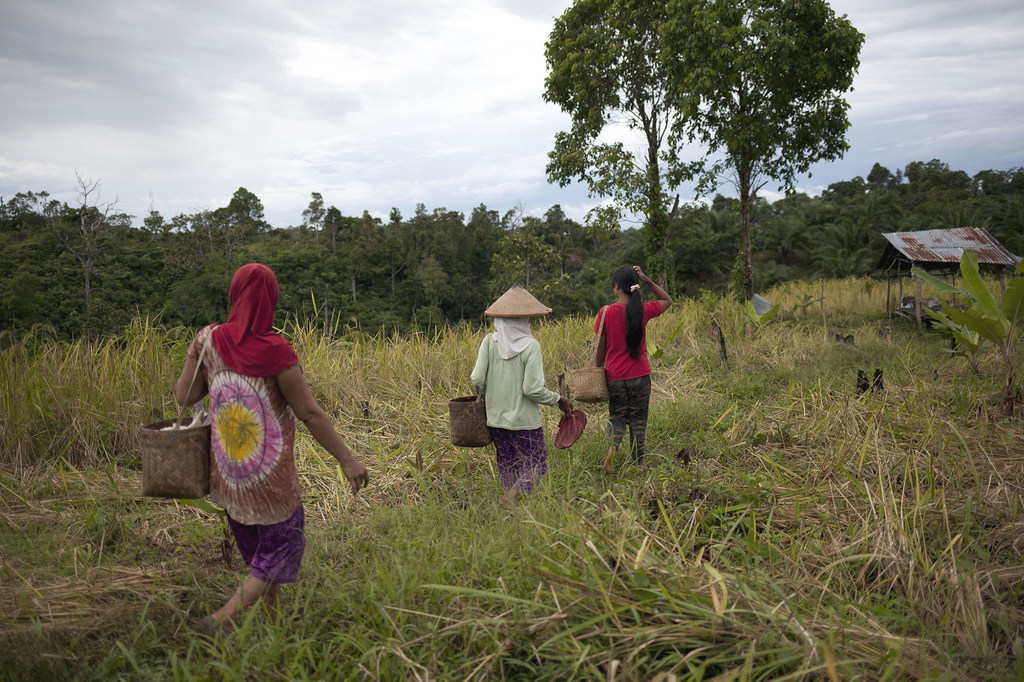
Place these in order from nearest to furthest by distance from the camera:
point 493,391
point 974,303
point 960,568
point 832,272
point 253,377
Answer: point 253,377
point 960,568
point 493,391
point 974,303
point 832,272

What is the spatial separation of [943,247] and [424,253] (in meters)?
35.8

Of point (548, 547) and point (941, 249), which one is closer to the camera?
point (548, 547)

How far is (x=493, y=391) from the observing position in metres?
3.38

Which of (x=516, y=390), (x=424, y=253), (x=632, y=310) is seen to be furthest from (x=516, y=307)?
(x=424, y=253)

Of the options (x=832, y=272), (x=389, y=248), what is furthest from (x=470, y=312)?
(x=832, y=272)

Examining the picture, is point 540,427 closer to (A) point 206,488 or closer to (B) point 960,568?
(A) point 206,488

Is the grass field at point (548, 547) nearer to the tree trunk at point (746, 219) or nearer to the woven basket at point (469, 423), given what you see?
the woven basket at point (469, 423)

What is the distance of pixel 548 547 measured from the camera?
2258 mm

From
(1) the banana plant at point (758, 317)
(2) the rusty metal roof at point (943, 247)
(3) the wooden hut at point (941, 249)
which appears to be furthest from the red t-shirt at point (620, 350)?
(2) the rusty metal roof at point (943, 247)

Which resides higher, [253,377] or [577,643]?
[253,377]

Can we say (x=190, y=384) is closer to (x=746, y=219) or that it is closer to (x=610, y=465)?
(x=610, y=465)

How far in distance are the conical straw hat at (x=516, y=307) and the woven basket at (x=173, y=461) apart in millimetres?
1631

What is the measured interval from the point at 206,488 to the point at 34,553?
1.18 m

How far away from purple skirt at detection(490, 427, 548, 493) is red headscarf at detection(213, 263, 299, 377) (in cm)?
161
